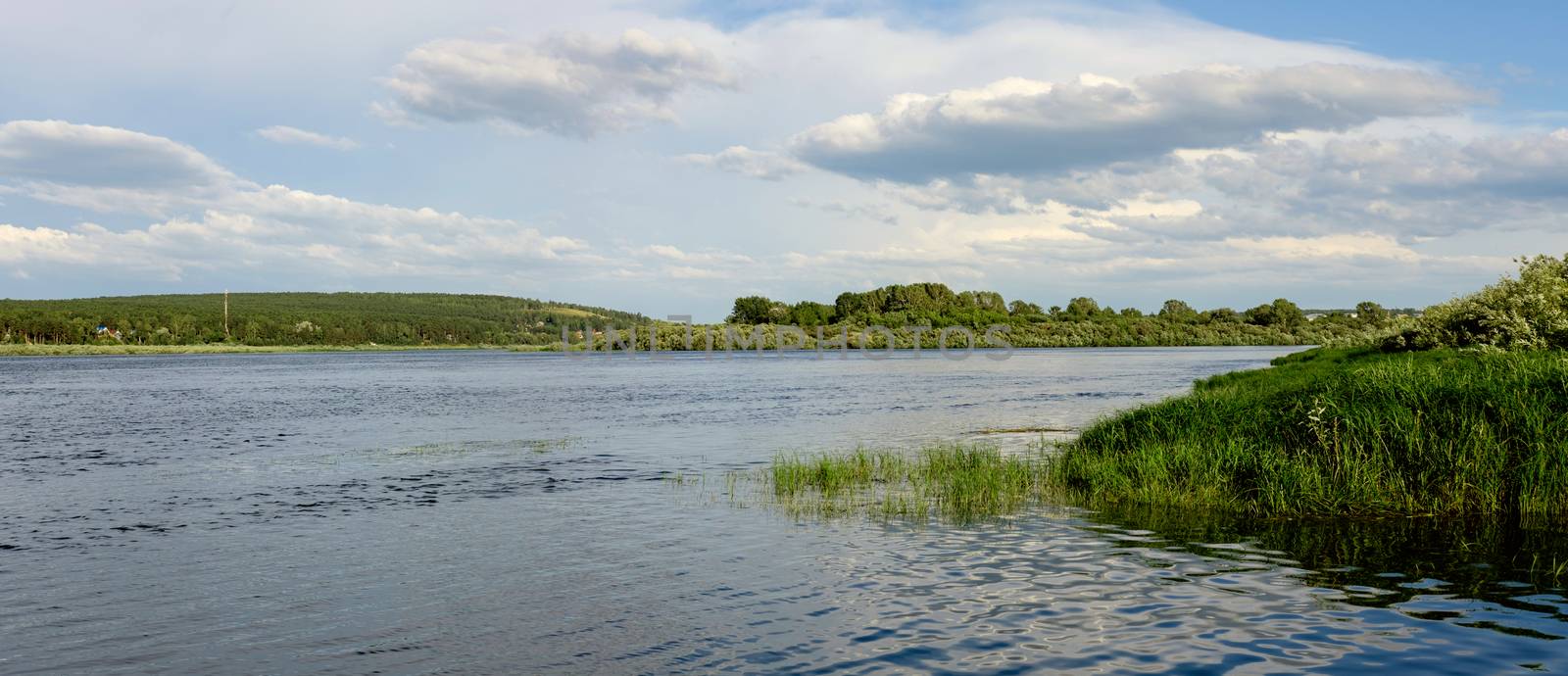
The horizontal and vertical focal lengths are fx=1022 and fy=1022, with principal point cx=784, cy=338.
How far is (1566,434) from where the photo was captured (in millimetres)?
19609

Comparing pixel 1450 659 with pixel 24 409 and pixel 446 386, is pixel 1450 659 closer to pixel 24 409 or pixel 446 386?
pixel 24 409

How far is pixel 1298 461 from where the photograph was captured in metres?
20.9

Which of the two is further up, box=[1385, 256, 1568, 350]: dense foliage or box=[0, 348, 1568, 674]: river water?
box=[1385, 256, 1568, 350]: dense foliage

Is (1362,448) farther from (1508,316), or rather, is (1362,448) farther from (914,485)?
(1508,316)

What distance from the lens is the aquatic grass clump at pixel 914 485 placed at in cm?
2256

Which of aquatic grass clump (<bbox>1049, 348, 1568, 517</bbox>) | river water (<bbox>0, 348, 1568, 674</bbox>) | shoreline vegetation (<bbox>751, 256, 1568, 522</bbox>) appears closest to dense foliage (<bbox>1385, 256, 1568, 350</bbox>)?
shoreline vegetation (<bbox>751, 256, 1568, 522</bbox>)

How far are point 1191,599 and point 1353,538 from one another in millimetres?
5832

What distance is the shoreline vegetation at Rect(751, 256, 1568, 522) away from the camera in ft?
65.0

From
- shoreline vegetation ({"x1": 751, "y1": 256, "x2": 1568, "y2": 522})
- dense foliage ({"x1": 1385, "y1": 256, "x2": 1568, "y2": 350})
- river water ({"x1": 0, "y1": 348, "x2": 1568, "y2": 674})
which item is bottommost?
river water ({"x1": 0, "y1": 348, "x2": 1568, "y2": 674})

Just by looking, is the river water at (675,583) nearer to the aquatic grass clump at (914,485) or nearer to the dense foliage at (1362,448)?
the dense foliage at (1362,448)

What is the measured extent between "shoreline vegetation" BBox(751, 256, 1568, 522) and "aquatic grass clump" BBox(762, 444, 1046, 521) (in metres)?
0.06

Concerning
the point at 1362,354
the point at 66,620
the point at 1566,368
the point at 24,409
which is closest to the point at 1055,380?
the point at 1362,354

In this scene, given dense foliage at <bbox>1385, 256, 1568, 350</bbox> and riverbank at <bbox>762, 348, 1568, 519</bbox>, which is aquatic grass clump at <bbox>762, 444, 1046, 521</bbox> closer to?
riverbank at <bbox>762, 348, 1568, 519</bbox>

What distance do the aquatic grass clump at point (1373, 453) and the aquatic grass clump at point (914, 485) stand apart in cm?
161
